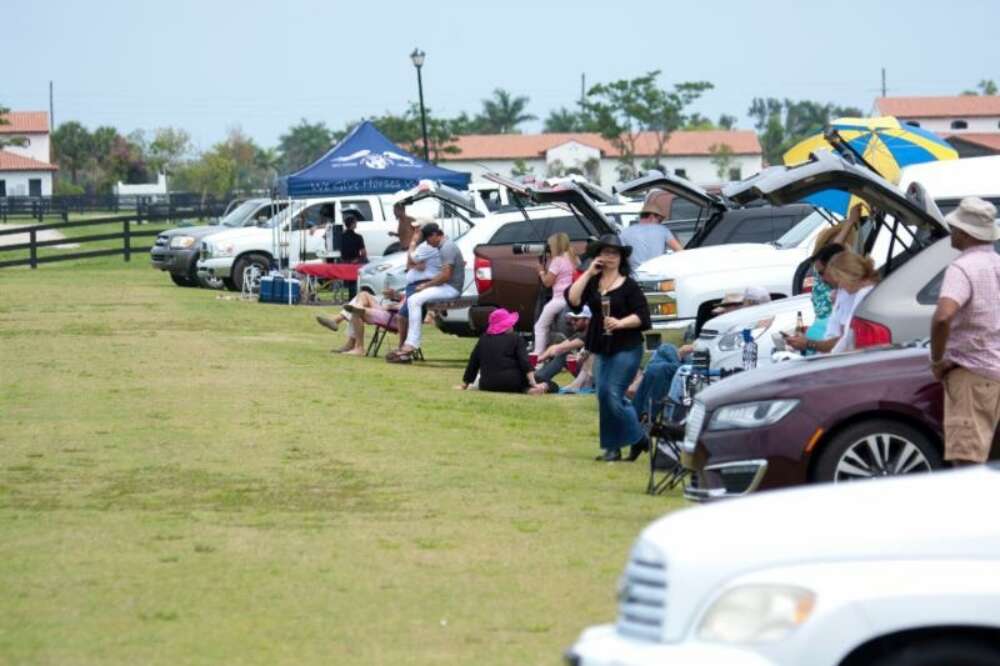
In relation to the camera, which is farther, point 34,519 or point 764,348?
point 764,348

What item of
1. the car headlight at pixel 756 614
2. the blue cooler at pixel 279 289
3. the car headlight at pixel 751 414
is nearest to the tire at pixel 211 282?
the blue cooler at pixel 279 289

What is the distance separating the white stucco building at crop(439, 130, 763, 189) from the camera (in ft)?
463

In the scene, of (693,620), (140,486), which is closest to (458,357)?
(140,486)

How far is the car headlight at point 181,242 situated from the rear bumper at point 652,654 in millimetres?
34471

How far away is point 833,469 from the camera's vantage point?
10.2m

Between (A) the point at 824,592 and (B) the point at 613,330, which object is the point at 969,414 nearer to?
(B) the point at 613,330

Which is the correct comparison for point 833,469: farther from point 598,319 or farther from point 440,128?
point 440,128

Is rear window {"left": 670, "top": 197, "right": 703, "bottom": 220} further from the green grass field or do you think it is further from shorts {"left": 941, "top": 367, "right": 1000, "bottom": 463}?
shorts {"left": 941, "top": 367, "right": 1000, "bottom": 463}

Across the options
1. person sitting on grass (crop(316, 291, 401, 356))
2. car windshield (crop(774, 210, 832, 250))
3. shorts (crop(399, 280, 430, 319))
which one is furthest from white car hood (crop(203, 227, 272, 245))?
car windshield (crop(774, 210, 832, 250))

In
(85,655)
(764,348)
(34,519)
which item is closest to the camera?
(85,655)

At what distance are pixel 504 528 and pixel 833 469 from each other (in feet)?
6.13

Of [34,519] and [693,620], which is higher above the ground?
[693,620]

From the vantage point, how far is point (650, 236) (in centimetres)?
2111

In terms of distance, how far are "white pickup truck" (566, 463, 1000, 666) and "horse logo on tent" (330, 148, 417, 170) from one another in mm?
30464
